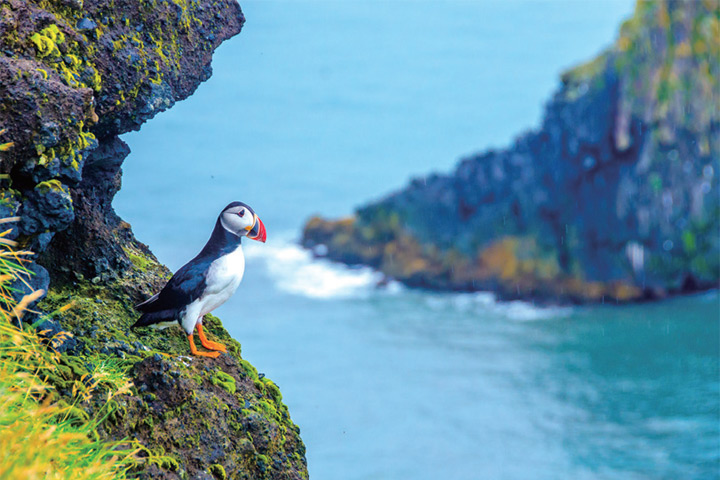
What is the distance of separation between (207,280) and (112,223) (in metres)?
1.74

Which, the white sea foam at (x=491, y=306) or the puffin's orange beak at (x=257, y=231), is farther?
the white sea foam at (x=491, y=306)

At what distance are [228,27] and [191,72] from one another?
743 millimetres

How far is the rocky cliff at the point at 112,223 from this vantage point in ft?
18.2

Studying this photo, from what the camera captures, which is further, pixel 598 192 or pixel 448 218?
pixel 448 218

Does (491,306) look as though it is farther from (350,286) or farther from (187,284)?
(187,284)

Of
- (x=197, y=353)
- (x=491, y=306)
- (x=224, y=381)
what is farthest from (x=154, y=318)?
(x=491, y=306)

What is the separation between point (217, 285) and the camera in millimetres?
6457

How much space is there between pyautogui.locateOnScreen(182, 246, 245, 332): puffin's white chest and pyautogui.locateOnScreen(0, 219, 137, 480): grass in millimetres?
787

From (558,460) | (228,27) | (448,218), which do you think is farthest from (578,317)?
(228,27)

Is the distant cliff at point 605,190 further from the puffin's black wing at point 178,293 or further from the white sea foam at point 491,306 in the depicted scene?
the puffin's black wing at point 178,293

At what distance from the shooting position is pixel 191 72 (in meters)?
7.28

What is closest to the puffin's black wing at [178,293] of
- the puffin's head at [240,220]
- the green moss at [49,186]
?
the puffin's head at [240,220]

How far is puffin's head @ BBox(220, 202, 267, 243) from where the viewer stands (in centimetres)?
659

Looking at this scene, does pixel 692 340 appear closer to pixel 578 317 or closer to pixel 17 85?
pixel 578 317
